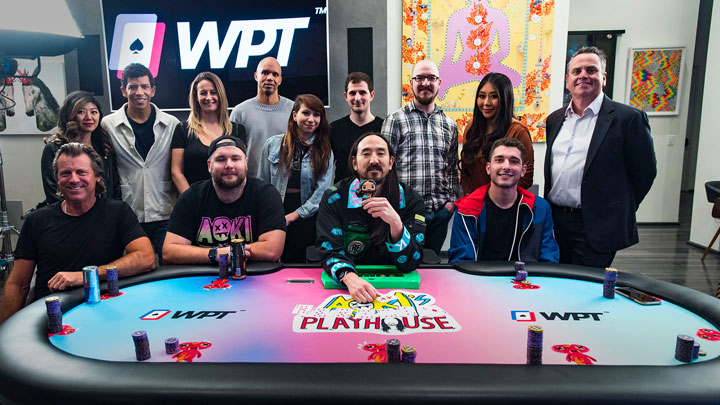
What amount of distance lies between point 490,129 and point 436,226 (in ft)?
2.35

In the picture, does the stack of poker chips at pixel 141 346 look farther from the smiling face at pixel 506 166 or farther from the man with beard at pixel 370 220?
the smiling face at pixel 506 166

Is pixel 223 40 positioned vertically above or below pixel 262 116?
above

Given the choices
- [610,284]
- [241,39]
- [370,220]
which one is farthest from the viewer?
[241,39]

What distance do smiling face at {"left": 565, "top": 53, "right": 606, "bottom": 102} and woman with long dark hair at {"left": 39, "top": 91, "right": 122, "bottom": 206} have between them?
2839 millimetres

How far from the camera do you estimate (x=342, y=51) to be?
4086 millimetres

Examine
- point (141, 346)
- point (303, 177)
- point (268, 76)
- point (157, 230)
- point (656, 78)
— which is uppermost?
point (656, 78)

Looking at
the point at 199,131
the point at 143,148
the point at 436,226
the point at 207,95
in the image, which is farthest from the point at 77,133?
the point at 436,226

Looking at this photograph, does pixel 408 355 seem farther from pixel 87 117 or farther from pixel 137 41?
pixel 137 41

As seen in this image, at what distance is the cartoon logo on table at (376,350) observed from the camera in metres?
1.16

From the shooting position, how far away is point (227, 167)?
227 centimetres

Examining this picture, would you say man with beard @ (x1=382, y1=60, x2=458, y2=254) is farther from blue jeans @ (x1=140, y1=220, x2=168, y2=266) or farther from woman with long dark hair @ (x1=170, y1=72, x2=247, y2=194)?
blue jeans @ (x1=140, y1=220, x2=168, y2=266)

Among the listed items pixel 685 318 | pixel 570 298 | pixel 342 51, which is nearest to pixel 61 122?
pixel 342 51

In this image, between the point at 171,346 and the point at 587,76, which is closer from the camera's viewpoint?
the point at 171,346

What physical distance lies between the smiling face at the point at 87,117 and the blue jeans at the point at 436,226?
2242mm
